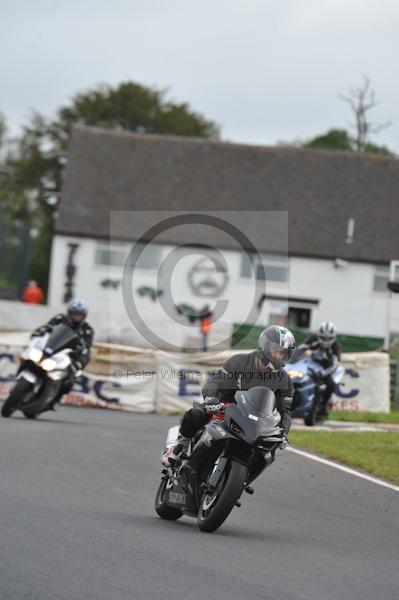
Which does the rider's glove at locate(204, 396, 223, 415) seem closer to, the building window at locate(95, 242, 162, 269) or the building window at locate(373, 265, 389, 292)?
the building window at locate(95, 242, 162, 269)

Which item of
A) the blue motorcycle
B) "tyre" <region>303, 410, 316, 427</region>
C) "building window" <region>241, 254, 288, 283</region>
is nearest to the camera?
the blue motorcycle

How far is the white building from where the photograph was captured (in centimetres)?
5725

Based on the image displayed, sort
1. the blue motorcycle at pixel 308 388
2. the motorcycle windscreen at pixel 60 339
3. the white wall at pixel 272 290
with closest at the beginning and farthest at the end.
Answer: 1. the motorcycle windscreen at pixel 60 339
2. the blue motorcycle at pixel 308 388
3. the white wall at pixel 272 290

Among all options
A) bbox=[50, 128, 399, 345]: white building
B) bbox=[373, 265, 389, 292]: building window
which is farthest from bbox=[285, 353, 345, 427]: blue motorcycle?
bbox=[373, 265, 389, 292]: building window

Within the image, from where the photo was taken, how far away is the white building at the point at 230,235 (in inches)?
2254

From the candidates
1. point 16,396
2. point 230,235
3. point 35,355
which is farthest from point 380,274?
point 16,396

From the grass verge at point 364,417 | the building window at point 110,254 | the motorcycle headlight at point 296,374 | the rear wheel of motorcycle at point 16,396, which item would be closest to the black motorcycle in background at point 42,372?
the rear wheel of motorcycle at point 16,396

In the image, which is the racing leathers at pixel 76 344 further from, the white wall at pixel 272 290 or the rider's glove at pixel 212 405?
the white wall at pixel 272 290

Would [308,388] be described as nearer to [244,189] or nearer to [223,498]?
[223,498]

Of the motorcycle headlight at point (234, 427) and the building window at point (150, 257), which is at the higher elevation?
the building window at point (150, 257)

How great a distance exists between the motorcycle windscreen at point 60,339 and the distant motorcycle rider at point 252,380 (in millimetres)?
9274

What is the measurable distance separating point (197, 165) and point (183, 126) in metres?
13.4

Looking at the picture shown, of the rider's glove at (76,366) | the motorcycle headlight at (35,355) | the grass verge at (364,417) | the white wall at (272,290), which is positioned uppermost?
the white wall at (272,290)

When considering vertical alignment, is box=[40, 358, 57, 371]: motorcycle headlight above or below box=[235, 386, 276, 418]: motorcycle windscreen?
below
